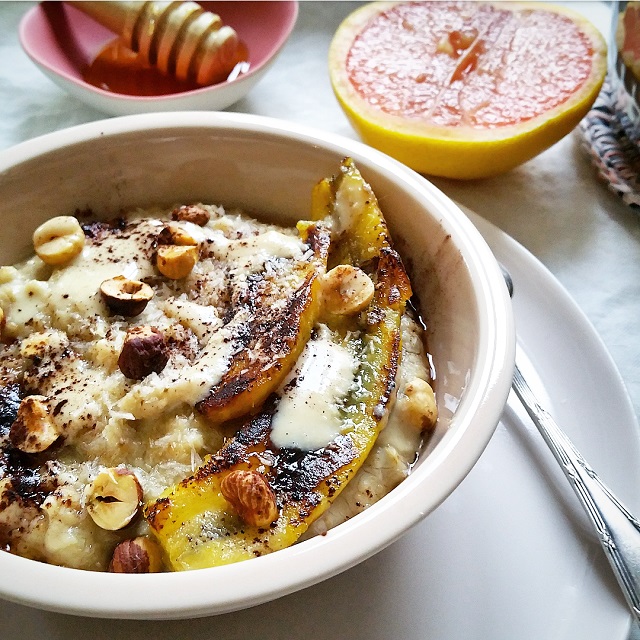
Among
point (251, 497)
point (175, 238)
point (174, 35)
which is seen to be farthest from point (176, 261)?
point (174, 35)

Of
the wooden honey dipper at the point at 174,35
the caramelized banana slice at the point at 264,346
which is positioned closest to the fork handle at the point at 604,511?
the caramelized banana slice at the point at 264,346

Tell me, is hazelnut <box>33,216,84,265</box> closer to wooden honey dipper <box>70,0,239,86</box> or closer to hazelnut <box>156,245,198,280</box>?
hazelnut <box>156,245,198,280</box>

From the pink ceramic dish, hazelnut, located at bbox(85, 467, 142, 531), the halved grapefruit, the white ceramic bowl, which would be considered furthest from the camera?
the pink ceramic dish

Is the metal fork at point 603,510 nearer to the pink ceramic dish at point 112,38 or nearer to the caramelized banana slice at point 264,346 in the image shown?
the caramelized banana slice at point 264,346

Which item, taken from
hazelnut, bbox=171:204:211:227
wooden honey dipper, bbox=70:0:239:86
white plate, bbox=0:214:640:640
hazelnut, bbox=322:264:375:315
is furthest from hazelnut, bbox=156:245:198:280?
wooden honey dipper, bbox=70:0:239:86

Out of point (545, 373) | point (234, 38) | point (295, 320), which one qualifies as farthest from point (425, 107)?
point (295, 320)
